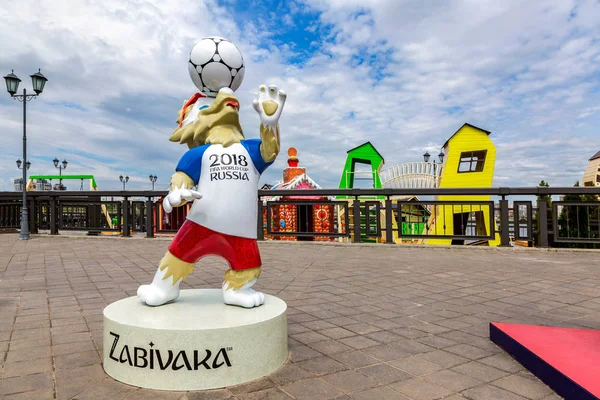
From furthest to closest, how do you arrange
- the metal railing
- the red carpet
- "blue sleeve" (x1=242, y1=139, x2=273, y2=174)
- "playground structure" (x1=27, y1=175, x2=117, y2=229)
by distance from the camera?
"playground structure" (x1=27, y1=175, x2=117, y2=229) < the metal railing < "blue sleeve" (x1=242, y1=139, x2=273, y2=174) < the red carpet

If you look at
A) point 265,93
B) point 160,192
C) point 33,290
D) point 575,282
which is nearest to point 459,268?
point 575,282

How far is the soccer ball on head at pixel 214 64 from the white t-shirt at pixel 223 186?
0.53 meters

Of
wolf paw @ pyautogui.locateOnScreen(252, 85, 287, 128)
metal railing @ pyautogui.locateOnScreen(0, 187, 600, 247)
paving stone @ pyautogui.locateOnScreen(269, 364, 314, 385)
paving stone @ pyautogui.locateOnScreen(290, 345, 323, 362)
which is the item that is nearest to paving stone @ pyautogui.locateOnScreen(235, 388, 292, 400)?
paving stone @ pyautogui.locateOnScreen(269, 364, 314, 385)

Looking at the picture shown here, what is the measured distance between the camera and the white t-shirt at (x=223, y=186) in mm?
2561

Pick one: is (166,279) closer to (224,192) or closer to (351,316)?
(224,192)

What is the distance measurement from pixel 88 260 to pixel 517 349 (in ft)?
21.5

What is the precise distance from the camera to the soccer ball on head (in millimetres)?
2826

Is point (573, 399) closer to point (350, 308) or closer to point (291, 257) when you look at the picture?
point (350, 308)

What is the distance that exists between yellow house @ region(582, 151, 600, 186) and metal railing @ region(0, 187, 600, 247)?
7012mm

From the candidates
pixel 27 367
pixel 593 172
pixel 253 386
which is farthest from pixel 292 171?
pixel 253 386

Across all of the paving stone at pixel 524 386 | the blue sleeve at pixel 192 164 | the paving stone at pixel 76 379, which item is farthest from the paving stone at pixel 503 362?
the paving stone at pixel 76 379

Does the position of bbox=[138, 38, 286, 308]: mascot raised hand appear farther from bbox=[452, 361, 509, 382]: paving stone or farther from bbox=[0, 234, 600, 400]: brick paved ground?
bbox=[452, 361, 509, 382]: paving stone

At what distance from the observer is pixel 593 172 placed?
16.4m

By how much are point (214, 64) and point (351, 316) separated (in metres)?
2.40
